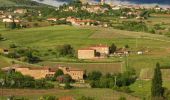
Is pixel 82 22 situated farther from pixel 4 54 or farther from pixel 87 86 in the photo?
pixel 87 86

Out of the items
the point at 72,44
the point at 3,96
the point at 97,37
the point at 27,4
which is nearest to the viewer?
the point at 3,96

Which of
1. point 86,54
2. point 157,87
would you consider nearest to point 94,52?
point 86,54


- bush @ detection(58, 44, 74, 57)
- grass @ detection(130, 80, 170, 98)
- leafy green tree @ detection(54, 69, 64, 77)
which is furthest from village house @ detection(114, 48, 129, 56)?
grass @ detection(130, 80, 170, 98)

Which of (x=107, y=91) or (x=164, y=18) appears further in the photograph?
(x=164, y=18)

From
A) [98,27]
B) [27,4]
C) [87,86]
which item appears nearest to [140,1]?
[27,4]

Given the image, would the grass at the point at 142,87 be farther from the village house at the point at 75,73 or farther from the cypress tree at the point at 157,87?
the village house at the point at 75,73

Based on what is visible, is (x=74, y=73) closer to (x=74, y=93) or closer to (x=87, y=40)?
(x=74, y=93)

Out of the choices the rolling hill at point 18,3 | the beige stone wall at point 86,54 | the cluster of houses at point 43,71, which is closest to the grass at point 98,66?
the cluster of houses at point 43,71
